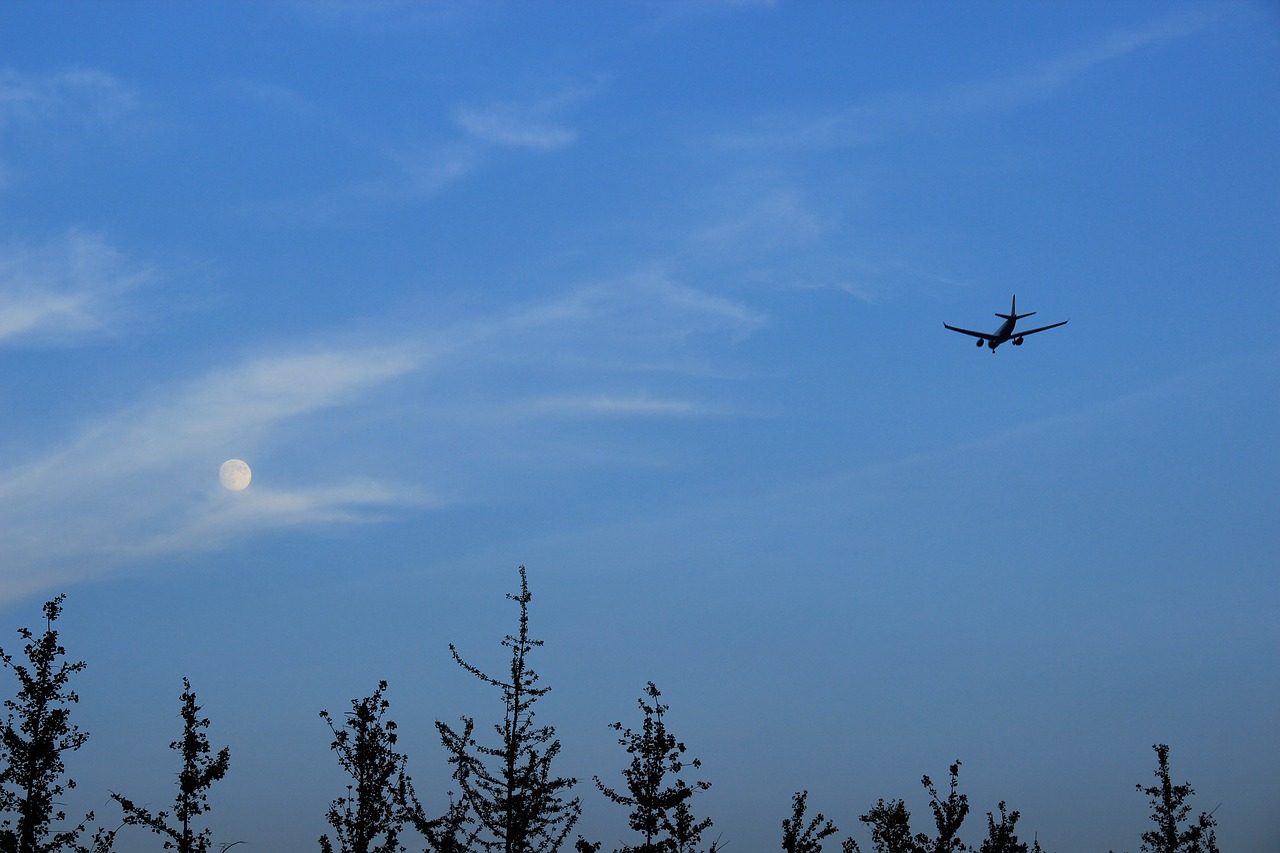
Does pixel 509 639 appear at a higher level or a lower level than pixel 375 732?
higher

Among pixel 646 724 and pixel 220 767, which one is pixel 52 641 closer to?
pixel 220 767

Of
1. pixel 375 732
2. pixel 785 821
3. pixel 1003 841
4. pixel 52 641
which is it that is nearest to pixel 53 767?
pixel 52 641

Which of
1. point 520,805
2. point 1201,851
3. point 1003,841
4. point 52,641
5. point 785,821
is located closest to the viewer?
point 520,805

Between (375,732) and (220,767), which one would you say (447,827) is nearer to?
(375,732)

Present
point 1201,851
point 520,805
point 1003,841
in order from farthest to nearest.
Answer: point 1201,851, point 1003,841, point 520,805

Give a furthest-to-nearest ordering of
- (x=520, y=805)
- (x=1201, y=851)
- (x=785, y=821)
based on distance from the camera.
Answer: (x=1201, y=851), (x=785, y=821), (x=520, y=805)

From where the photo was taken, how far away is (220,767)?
1271 inches

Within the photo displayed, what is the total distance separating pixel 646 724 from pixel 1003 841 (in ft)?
45.9

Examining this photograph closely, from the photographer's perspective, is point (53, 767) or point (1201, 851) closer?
point (53, 767)

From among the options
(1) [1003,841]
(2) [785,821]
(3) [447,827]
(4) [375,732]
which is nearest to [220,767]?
(4) [375,732]

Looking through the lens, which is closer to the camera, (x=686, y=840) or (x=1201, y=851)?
(x=686, y=840)

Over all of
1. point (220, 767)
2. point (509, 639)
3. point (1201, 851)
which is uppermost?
point (509, 639)

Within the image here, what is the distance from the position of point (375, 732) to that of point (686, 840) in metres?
9.08

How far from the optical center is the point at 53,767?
1289 inches
